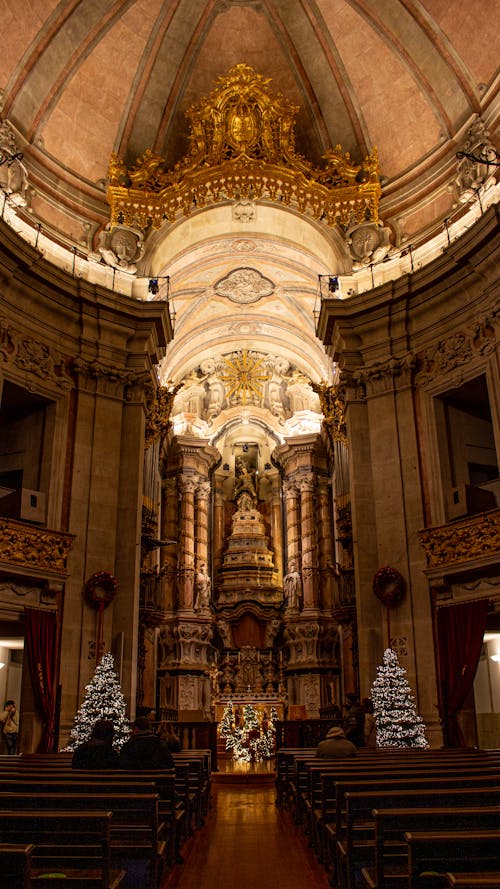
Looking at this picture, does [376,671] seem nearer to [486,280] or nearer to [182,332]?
[486,280]

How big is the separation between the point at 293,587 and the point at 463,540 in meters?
12.2

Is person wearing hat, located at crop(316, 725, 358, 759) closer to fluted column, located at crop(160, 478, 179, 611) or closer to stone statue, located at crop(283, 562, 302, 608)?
fluted column, located at crop(160, 478, 179, 611)

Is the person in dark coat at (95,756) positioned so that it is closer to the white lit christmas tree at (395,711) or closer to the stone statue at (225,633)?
the white lit christmas tree at (395,711)

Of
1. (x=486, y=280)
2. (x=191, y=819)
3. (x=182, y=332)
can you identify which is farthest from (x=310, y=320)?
A: (x=191, y=819)

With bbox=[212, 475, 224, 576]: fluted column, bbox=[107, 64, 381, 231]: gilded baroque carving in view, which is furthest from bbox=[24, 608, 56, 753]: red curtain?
bbox=[212, 475, 224, 576]: fluted column

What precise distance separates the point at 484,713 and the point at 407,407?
6067 millimetres

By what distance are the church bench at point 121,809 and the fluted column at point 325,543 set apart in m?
18.5

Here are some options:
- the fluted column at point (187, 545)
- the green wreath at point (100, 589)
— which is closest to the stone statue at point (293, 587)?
the fluted column at point (187, 545)

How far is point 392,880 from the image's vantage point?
3.75 metres

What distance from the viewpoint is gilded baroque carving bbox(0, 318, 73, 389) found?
12.9 m

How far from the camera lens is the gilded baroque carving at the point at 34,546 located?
1173cm

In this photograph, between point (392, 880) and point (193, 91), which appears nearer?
point (392, 880)

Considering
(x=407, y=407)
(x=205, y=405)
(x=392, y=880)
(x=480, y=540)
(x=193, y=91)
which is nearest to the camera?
(x=392, y=880)

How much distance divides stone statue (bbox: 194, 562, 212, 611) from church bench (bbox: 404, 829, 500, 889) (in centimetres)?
2068
